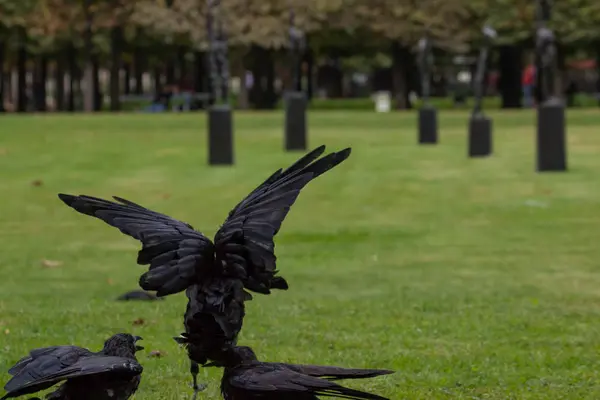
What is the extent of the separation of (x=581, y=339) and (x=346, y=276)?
3.23 meters

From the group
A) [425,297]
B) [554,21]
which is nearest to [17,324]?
[425,297]

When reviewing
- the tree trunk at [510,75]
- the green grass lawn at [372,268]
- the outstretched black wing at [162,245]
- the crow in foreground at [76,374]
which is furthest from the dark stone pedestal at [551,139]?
the tree trunk at [510,75]

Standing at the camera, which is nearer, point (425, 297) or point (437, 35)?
point (425, 297)

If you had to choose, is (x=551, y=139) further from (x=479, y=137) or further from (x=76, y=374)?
(x=76, y=374)

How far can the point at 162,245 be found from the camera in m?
4.44

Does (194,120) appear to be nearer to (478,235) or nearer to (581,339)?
(478,235)

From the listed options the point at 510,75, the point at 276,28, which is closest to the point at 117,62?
the point at 276,28

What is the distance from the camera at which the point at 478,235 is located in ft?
47.5

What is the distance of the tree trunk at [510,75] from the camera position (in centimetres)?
6381

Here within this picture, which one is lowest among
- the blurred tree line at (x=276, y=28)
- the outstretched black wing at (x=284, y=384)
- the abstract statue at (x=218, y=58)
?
the outstretched black wing at (x=284, y=384)

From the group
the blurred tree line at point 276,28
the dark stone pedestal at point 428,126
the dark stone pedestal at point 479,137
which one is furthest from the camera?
the blurred tree line at point 276,28

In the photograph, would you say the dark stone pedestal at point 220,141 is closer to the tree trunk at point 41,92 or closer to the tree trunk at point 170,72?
the tree trunk at point 41,92

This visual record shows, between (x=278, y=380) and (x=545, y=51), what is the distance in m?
18.3

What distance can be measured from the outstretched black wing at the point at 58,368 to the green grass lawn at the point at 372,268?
2140 millimetres
